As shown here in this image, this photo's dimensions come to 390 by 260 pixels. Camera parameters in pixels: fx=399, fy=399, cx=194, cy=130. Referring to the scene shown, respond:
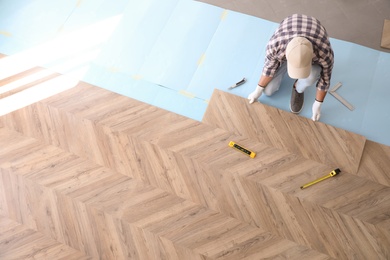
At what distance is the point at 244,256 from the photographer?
9.77ft

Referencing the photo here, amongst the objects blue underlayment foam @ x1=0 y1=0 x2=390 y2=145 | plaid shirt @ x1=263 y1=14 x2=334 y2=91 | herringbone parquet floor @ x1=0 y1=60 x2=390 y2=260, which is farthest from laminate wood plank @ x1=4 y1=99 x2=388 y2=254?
plaid shirt @ x1=263 y1=14 x2=334 y2=91

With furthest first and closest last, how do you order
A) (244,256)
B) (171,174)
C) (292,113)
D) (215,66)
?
1. (215,66)
2. (292,113)
3. (171,174)
4. (244,256)

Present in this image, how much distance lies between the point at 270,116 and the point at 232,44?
0.85m

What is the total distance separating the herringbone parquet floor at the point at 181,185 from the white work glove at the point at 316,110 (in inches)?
3.1

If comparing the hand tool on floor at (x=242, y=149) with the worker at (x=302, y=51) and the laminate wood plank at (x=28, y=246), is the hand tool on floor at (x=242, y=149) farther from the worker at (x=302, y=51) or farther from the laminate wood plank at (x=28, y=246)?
the laminate wood plank at (x=28, y=246)

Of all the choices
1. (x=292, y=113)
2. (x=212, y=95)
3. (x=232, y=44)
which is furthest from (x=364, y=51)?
(x=212, y=95)

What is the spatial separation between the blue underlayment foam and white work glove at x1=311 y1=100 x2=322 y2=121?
0.09m

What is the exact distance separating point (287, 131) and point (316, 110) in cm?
30

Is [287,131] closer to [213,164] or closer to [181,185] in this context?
[213,164]

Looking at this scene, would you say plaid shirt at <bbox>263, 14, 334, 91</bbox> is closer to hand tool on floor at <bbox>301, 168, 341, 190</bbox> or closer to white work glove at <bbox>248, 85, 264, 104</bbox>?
white work glove at <bbox>248, 85, 264, 104</bbox>

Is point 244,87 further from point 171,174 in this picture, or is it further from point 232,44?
point 171,174

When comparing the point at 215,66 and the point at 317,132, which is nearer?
the point at 317,132

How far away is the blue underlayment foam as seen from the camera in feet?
11.7

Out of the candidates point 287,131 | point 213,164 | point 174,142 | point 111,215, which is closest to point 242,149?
point 213,164
